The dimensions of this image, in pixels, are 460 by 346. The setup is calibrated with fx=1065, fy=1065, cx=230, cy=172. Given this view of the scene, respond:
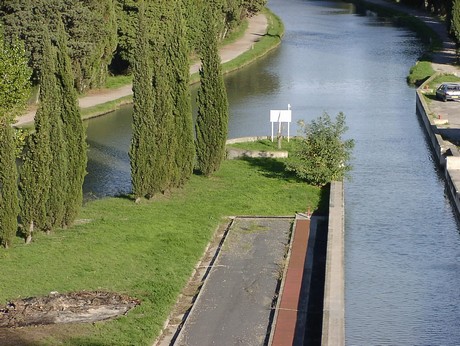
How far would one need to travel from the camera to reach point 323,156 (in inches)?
1270

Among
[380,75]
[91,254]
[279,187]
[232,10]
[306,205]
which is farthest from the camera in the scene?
[232,10]

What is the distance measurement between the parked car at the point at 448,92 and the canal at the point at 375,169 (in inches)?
56.6

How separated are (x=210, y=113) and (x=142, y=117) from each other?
4218 mm

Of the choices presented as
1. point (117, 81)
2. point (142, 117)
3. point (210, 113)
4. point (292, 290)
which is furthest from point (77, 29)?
point (292, 290)

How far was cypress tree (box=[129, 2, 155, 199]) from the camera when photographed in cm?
2930

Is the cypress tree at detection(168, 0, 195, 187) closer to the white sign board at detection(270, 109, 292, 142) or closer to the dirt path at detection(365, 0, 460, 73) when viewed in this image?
the white sign board at detection(270, 109, 292, 142)

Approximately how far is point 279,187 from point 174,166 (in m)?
3.37

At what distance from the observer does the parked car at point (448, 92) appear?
48094mm

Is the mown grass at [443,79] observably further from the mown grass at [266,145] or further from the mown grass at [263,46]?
the mown grass at [266,145]

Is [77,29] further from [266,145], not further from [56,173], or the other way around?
[56,173]

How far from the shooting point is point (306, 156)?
1297 inches

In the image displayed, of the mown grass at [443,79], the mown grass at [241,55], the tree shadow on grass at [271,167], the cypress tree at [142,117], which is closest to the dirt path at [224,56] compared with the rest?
the mown grass at [241,55]

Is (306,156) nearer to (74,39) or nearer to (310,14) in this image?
(74,39)

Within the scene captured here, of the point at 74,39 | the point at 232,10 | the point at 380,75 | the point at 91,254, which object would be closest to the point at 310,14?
the point at 232,10
